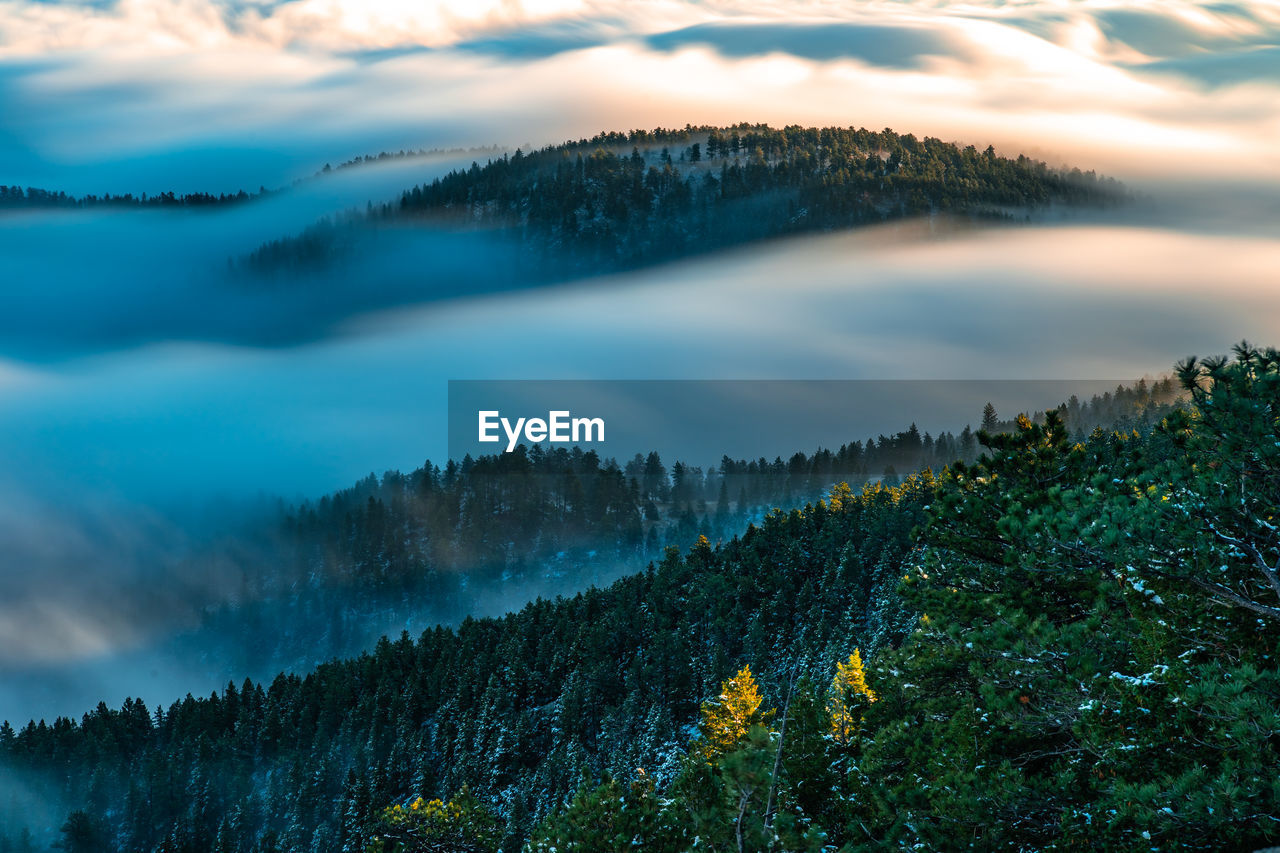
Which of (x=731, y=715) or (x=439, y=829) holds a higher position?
(x=731, y=715)

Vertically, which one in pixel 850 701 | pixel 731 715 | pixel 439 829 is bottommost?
pixel 439 829

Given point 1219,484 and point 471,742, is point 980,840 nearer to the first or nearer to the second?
point 1219,484

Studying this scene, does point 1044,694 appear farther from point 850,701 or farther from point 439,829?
point 439,829

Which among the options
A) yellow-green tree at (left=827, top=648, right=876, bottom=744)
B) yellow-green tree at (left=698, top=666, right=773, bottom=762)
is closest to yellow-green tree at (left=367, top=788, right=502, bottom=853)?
yellow-green tree at (left=698, top=666, right=773, bottom=762)

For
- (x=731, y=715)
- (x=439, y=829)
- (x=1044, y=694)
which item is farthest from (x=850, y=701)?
(x=439, y=829)

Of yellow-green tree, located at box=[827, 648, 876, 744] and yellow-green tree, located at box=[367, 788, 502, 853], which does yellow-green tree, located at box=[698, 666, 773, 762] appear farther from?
yellow-green tree, located at box=[367, 788, 502, 853]

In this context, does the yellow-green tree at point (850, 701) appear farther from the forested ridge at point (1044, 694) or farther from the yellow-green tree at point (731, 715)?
the yellow-green tree at point (731, 715)
